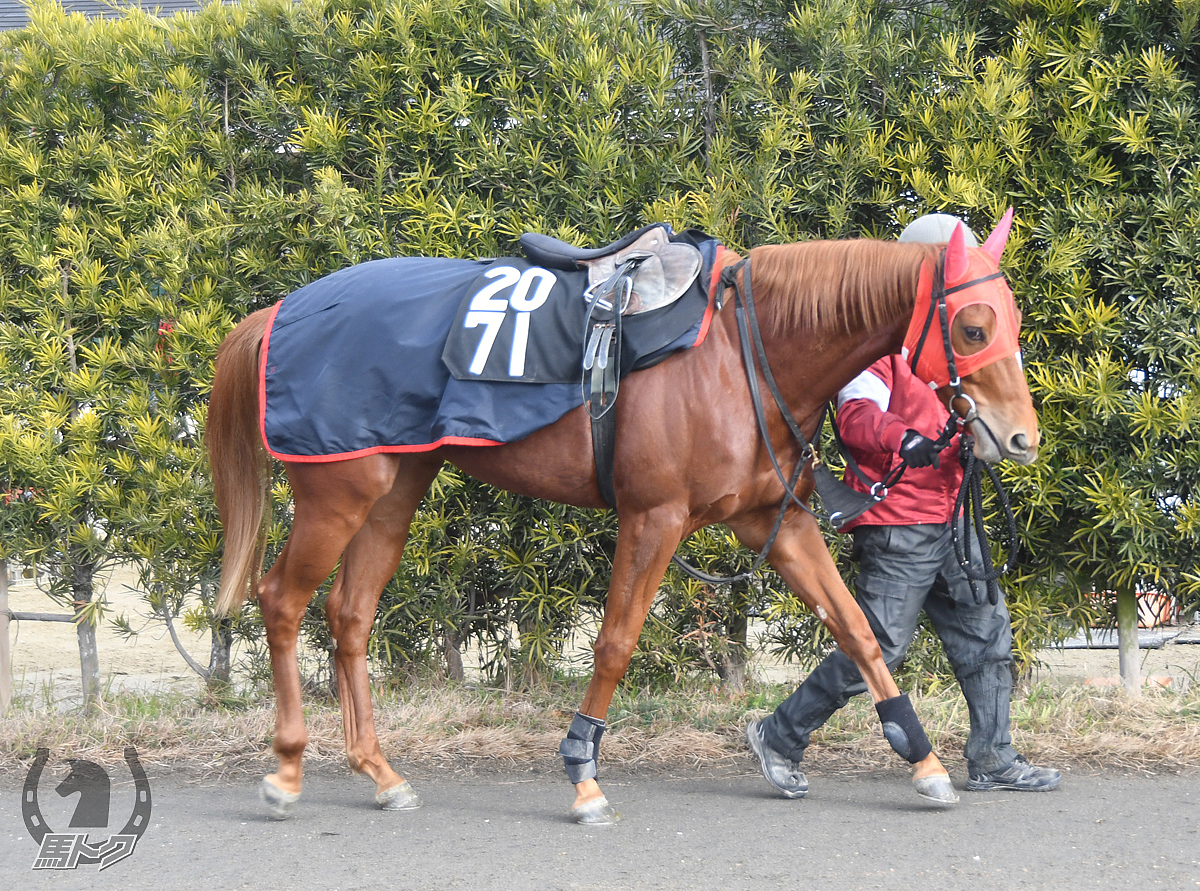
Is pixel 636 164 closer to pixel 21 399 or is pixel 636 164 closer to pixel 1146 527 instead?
pixel 1146 527

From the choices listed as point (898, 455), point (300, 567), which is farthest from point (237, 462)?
point (898, 455)

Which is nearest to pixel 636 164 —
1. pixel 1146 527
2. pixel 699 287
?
pixel 699 287

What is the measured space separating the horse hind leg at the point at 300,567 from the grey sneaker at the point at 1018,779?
7.50ft

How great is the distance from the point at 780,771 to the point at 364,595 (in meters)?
1.60

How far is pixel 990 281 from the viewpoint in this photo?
3164mm

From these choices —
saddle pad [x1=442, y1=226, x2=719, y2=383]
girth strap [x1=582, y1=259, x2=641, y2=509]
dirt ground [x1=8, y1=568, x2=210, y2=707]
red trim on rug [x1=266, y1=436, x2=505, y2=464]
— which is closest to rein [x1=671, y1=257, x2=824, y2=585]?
saddle pad [x1=442, y1=226, x2=719, y2=383]

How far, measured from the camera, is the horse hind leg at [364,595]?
3.84m

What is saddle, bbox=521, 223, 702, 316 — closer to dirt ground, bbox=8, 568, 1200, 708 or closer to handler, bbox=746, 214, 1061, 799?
handler, bbox=746, 214, 1061, 799

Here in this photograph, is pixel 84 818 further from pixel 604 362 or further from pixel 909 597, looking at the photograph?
pixel 909 597

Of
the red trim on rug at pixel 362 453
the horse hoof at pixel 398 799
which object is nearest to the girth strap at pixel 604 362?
the red trim on rug at pixel 362 453

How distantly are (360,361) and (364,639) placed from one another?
40.9 inches

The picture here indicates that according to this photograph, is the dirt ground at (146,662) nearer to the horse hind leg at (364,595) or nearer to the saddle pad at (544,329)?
the horse hind leg at (364,595)

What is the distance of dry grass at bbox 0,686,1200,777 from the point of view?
162 inches

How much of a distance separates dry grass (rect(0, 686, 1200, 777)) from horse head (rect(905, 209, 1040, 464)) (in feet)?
5.01
